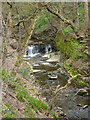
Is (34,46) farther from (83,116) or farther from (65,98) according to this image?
(83,116)

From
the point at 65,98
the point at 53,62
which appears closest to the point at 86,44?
the point at 53,62

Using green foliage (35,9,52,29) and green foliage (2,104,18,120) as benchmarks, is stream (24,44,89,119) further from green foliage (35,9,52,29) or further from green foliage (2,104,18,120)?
green foliage (35,9,52,29)

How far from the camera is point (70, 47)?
58.3 ft

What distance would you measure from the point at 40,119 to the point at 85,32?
1507 cm

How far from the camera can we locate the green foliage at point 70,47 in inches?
637

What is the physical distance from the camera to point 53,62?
18.2 m

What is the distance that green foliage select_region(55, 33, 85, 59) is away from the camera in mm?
16167

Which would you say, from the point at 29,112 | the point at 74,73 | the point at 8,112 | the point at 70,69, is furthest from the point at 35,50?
the point at 8,112

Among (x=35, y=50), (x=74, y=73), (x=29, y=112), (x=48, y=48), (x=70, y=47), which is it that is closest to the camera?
(x=29, y=112)

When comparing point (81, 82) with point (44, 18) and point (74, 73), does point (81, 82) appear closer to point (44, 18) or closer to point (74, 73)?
point (74, 73)

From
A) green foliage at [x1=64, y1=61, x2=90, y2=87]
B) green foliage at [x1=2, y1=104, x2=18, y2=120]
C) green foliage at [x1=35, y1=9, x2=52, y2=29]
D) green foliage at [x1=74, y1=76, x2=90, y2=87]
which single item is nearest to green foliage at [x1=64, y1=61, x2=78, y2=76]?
green foliage at [x1=64, y1=61, x2=90, y2=87]

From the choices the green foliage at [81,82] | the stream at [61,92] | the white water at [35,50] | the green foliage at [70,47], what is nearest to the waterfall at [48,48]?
the white water at [35,50]

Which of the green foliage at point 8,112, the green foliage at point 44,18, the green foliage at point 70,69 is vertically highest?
the green foliage at point 44,18

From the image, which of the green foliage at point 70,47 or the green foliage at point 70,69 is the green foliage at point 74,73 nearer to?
the green foliage at point 70,69
